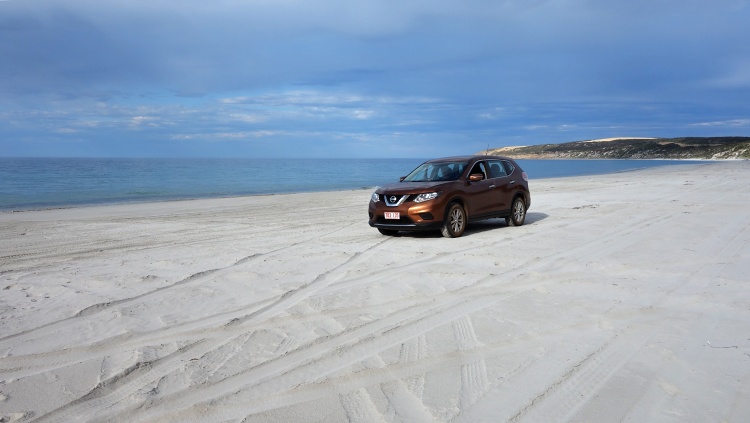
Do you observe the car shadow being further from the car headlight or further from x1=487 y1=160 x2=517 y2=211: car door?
the car headlight

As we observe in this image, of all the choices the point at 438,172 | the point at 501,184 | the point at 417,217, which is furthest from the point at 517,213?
the point at 417,217

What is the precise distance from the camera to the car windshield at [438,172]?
475 inches

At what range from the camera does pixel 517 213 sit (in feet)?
43.0

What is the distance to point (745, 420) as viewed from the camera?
348 centimetres

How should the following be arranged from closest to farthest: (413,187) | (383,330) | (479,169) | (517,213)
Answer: (383,330), (413,187), (479,169), (517,213)

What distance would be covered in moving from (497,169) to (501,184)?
43 cm

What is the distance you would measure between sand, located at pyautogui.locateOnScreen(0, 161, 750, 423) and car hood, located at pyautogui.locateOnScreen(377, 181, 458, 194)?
1.11 metres

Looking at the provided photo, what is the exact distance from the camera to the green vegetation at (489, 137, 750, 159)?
9412 centimetres

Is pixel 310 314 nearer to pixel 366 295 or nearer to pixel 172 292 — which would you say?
pixel 366 295

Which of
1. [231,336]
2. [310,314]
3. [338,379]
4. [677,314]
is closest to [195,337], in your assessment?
[231,336]

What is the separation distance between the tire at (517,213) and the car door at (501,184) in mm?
189

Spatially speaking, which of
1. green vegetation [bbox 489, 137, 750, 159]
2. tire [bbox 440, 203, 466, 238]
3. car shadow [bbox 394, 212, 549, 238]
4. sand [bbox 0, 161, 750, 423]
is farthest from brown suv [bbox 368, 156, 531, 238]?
green vegetation [bbox 489, 137, 750, 159]

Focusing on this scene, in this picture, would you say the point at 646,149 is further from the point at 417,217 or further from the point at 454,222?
the point at 417,217

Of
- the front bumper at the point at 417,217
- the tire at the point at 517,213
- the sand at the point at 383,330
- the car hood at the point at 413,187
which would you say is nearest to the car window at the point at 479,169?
the car hood at the point at 413,187
